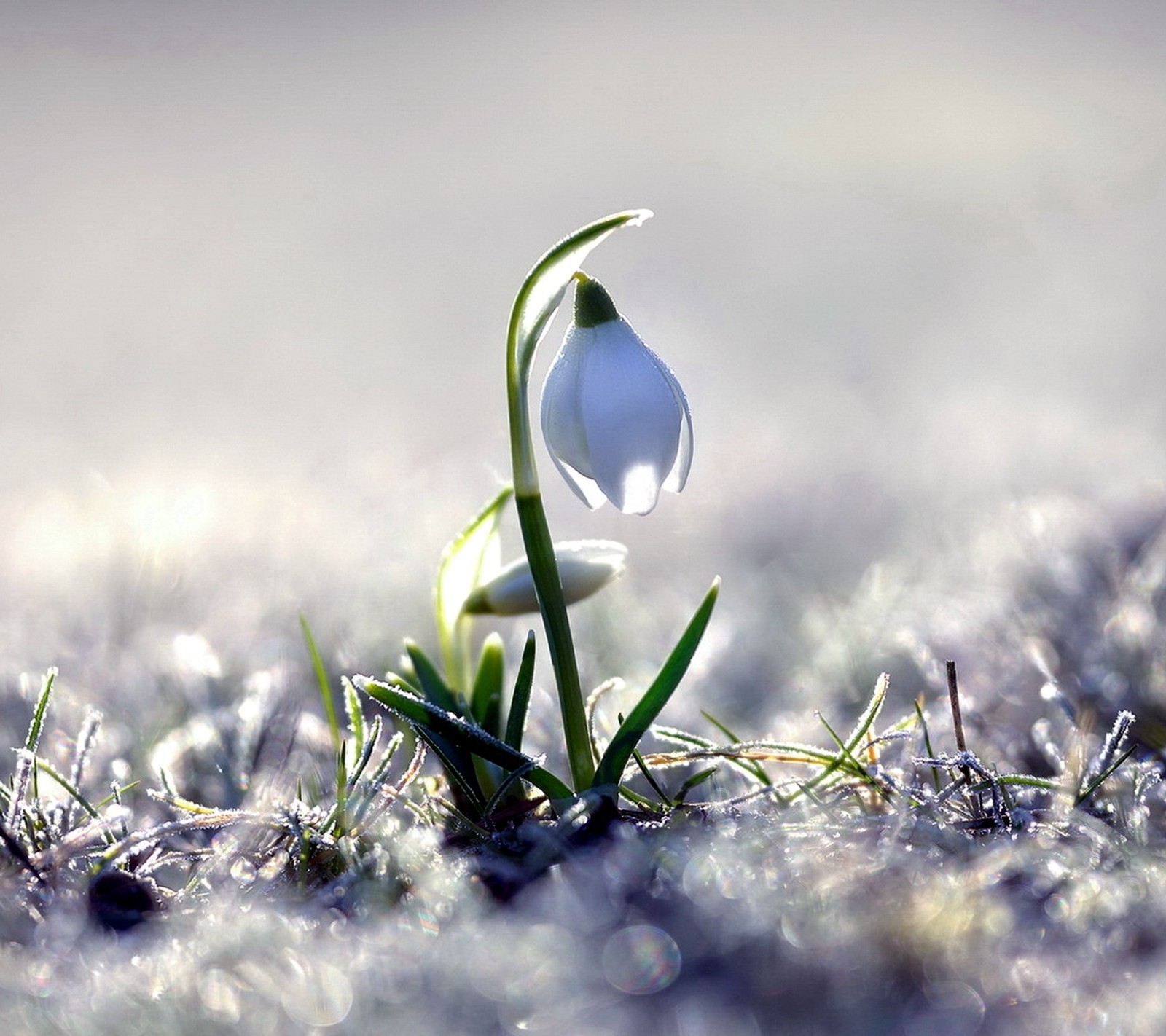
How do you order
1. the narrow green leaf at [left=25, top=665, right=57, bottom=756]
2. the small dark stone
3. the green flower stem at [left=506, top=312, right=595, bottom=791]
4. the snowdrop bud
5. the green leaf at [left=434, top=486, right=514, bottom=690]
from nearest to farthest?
1. the small dark stone
2. the narrow green leaf at [left=25, top=665, right=57, bottom=756]
3. the green flower stem at [left=506, top=312, right=595, bottom=791]
4. the snowdrop bud
5. the green leaf at [left=434, top=486, right=514, bottom=690]

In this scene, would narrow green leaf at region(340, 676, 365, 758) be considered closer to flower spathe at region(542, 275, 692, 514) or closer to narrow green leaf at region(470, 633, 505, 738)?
narrow green leaf at region(470, 633, 505, 738)

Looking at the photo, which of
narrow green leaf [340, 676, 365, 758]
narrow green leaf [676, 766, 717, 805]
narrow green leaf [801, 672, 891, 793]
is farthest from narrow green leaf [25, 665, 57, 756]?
narrow green leaf [801, 672, 891, 793]

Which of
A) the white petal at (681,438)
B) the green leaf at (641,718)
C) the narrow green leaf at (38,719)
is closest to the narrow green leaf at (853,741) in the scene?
the green leaf at (641,718)

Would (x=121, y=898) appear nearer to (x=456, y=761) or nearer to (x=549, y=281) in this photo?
(x=456, y=761)

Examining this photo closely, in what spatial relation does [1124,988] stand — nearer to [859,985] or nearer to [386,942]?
[859,985]

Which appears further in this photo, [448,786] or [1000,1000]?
[448,786]

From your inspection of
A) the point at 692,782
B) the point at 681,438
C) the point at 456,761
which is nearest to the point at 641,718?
the point at 692,782

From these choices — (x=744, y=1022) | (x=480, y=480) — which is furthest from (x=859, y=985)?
(x=480, y=480)

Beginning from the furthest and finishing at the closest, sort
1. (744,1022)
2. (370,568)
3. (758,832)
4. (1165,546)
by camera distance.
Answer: (370,568)
(1165,546)
(758,832)
(744,1022)
